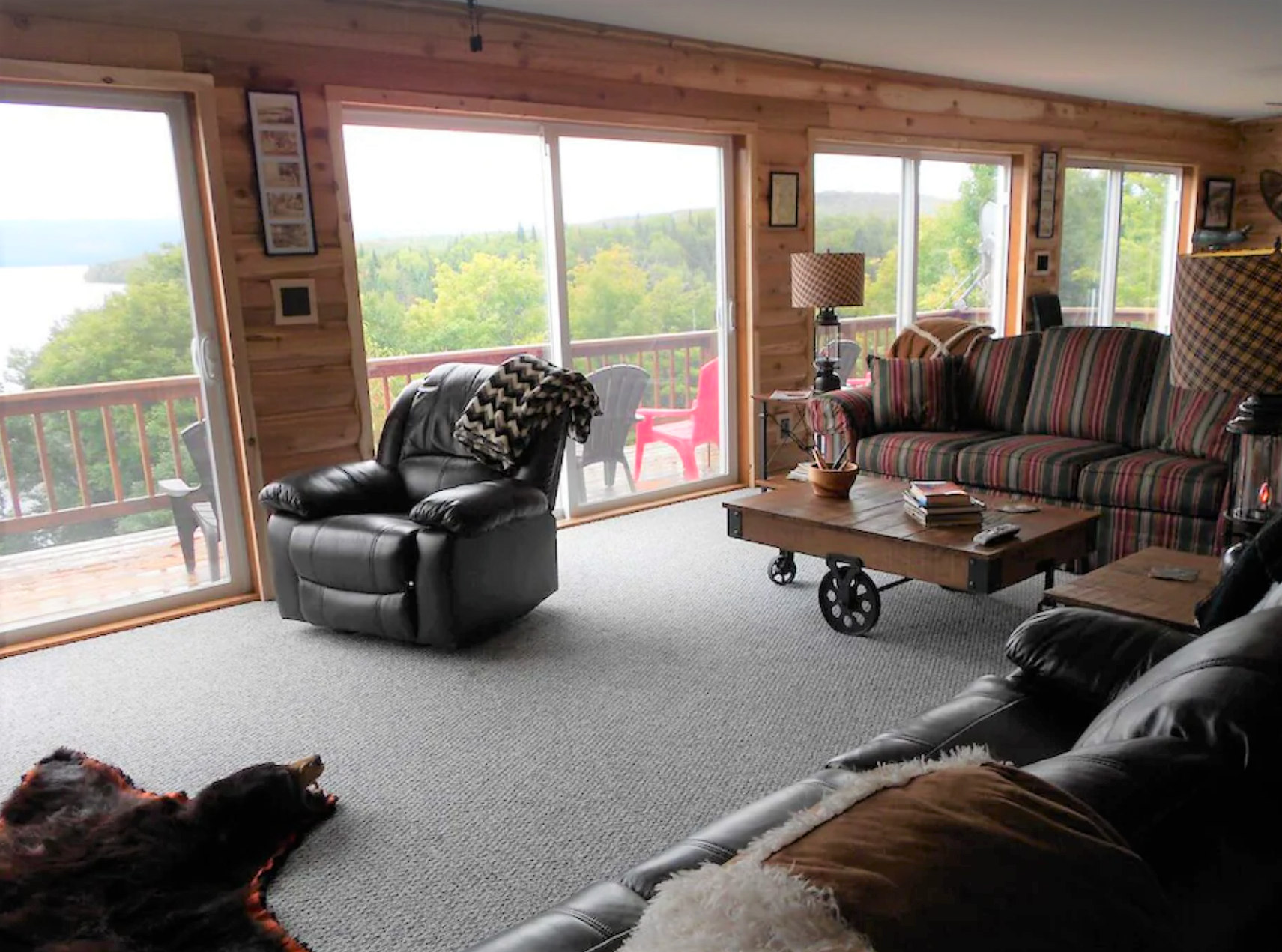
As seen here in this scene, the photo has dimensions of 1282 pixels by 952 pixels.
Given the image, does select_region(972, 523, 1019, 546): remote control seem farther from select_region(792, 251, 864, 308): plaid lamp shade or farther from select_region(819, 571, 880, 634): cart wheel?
select_region(792, 251, 864, 308): plaid lamp shade

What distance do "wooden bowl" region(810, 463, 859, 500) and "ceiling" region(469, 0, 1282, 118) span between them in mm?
2283

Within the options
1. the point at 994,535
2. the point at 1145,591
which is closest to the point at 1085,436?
the point at 994,535

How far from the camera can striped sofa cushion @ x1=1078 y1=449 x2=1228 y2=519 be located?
353 cm

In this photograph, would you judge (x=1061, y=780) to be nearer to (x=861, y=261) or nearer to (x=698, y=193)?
(x=861, y=261)

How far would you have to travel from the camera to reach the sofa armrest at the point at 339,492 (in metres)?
3.52

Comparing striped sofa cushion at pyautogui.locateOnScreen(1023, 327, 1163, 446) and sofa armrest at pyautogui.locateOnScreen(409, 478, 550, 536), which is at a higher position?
striped sofa cushion at pyautogui.locateOnScreen(1023, 327, 1163, 446)

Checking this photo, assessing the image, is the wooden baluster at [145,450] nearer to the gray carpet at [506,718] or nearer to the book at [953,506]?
the gray carpet at [506,718]

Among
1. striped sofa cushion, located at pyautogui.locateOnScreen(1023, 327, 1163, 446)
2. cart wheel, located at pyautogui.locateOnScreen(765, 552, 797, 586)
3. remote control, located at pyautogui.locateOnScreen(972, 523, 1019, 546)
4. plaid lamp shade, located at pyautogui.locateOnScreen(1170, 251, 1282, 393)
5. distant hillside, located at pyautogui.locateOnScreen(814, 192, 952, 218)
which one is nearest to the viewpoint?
plaid lamp shade, located at pyautogui.locateOnScreen(1170, 251, 1282, 393)

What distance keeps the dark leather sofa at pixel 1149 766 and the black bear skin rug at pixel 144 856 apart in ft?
3.26

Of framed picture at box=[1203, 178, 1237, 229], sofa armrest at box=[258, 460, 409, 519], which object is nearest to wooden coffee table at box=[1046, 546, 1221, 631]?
sofa armrest at box=[258, 460, 409, 519]

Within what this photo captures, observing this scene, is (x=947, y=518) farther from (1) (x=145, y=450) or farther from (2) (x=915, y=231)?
(2) (x=915, y=231)

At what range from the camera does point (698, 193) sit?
546 centimetres

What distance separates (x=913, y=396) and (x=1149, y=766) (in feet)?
12.7

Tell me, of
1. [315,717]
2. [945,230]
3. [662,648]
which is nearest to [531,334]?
[662,648]
